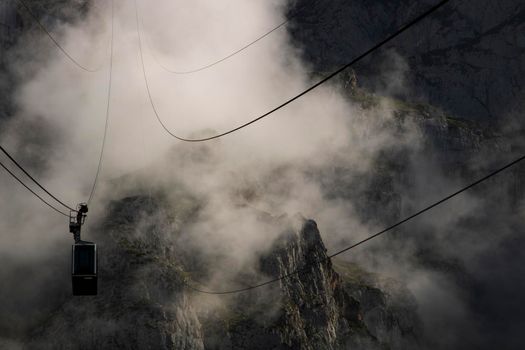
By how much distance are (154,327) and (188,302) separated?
14.9 m

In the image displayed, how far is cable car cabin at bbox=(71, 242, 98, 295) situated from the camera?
55.1m

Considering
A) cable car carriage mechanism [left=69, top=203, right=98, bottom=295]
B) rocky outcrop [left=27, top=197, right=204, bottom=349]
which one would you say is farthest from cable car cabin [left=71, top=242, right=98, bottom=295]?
rocky outcrop [left=27, top=197, right=204, bottom=349]

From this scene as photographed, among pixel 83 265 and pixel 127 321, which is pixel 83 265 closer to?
pixel 83 265

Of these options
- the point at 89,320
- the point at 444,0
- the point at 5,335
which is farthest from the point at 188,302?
the point at 444,0

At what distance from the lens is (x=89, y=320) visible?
191125mm

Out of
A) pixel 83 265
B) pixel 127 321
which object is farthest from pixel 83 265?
pixel 127 321

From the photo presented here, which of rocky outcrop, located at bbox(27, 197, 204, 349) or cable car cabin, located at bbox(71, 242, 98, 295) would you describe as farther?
rocky outcrop, located at bbox(27, 197, 204, 349)

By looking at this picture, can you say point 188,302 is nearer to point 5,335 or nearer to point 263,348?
point 263,348

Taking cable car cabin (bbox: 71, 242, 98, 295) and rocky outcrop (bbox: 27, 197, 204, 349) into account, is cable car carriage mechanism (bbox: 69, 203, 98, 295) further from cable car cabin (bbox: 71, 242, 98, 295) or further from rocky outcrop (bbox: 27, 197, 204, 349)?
rocky outcrop (bbox: 27, 197, 204, 349)

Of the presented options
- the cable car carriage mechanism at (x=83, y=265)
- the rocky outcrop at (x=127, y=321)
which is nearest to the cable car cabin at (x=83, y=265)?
the cable car carriage mechanism at (x=83, y=265)

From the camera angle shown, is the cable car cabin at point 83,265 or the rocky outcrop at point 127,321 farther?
the rocky outcrop at point 127,321

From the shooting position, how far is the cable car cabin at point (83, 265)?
55.1 meters

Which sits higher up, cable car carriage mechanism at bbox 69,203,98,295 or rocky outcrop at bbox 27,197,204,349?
rocky outcrop at bbox 27,197,204,349

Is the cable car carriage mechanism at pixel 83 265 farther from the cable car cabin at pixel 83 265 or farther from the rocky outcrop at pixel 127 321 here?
the rocky outcrop at pixel 127 321
